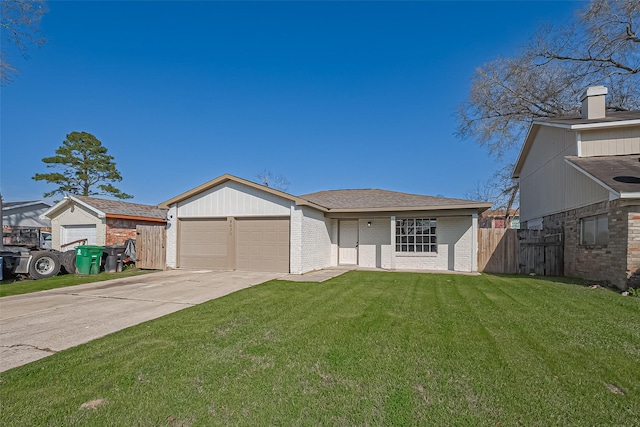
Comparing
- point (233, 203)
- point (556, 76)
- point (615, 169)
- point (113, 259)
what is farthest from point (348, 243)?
point (556, 76)

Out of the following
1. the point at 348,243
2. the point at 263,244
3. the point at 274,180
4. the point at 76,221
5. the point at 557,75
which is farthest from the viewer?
the point at 274,180

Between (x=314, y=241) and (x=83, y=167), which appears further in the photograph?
(x=83, y=167)

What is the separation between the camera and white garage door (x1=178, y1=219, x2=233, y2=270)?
12.1m

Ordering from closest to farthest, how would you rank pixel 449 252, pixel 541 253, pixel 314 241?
pixel 541 253
pixel 314 241
pixel 449 252

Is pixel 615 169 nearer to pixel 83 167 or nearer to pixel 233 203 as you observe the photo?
pixel 233 203

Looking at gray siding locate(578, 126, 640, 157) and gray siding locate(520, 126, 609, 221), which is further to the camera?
gray siding locate(578, 126, 640, 157)

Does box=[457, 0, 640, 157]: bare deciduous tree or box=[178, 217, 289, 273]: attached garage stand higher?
box=[457, 0, 640, 157]: bare deciduous tree

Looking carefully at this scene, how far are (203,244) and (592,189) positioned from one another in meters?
13.4

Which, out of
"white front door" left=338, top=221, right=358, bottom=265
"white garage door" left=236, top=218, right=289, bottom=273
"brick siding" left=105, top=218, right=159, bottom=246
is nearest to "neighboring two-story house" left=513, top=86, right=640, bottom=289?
"white front door" left=338, top=221, right=358, bottom=265

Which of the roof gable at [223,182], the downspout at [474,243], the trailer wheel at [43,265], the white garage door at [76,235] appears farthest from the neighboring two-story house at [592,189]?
the white garage door at [76,235]

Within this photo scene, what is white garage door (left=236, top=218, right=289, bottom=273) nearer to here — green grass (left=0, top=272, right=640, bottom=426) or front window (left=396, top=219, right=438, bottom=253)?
front window (left=396, top=219, right=438, bottom=253)

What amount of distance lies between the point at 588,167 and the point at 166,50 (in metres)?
16.5

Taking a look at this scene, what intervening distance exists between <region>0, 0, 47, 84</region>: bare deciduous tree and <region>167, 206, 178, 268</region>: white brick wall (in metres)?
7.39

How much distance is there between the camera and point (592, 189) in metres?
9.40
